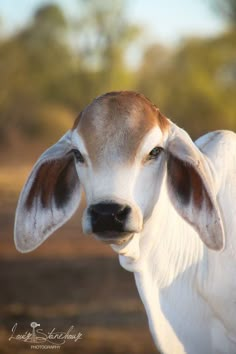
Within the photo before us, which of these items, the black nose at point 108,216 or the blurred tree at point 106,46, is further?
the blurred tree at point 106,46

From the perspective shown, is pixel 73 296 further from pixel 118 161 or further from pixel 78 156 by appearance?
pixel 118 161

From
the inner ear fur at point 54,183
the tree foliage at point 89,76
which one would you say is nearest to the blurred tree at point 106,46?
the tree foliage at point 89,76

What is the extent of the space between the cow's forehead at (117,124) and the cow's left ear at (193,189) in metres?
0.11

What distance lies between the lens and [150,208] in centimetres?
306

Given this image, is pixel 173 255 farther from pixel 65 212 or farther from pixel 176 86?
pixel 176 86

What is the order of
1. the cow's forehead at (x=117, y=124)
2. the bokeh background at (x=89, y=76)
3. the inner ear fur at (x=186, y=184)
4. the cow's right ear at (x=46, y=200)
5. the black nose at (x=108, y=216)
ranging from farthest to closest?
the bokeh background at (x=89, y=76)
the cow's right ear at (x=46, y=200)
the inner ear fur at (x=186, y=184)
the cow's forehead at (x=117, y=124)
the black nose at (x=108, y=216)

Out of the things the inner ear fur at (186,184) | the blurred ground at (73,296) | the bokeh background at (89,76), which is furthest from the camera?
the bokeh background at (89,76)

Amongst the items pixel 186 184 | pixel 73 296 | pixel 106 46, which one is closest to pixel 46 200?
pixel 186 184

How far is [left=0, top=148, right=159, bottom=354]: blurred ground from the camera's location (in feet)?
26.3

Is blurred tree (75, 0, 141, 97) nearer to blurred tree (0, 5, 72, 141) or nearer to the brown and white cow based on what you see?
blurred tree (0, 5, 72, 141)

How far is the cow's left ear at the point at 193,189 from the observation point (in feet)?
9.73

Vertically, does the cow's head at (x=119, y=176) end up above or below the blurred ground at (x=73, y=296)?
above

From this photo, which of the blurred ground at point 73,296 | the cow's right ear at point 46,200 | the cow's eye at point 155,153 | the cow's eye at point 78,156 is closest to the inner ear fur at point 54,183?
the cow's right ear at point 46,200

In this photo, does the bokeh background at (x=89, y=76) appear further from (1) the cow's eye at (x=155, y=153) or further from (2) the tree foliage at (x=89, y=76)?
(1) the cow's eye at (x=155, y=153)
